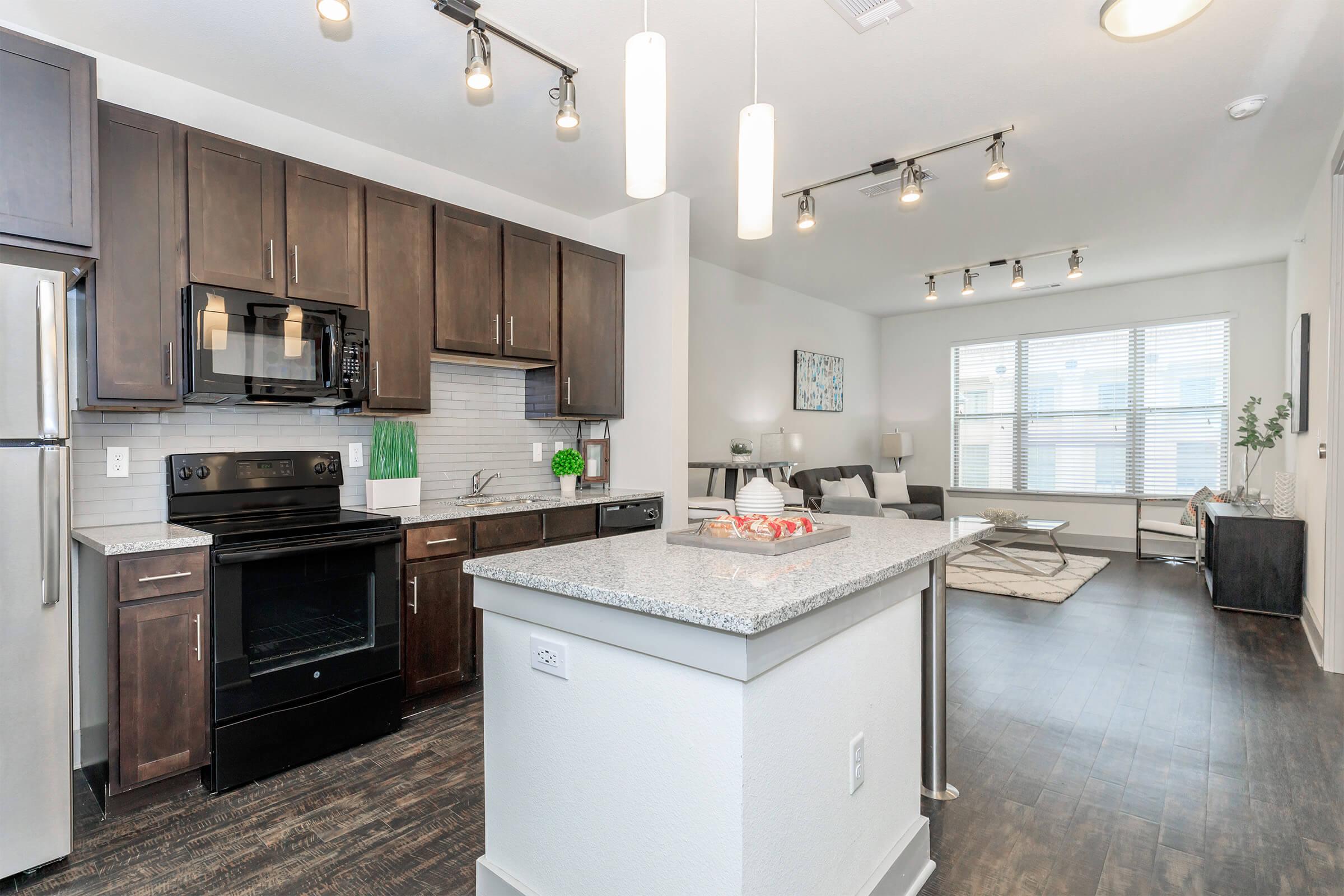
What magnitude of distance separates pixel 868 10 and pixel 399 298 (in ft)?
7.77

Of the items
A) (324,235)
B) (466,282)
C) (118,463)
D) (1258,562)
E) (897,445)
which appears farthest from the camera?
(897,445)

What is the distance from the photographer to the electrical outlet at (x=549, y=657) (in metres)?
1.53

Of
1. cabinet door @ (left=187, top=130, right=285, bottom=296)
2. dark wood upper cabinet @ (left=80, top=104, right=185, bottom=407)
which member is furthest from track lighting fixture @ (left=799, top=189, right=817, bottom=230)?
dark wood upper cabinet @ (left=80, top=104, right=185, bottom=407)

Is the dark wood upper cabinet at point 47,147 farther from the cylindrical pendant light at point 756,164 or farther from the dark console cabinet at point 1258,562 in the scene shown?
the dark console cabinet at point 1258,562

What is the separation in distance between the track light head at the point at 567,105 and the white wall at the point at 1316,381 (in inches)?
143

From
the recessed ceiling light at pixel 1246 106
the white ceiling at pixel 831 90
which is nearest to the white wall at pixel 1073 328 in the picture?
the white ceiling at pixel 831 90

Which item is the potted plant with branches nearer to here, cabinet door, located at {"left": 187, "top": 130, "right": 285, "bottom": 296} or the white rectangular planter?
the white rectangular planter

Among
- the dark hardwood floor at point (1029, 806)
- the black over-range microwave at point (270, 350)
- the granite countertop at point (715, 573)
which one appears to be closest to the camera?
the granite countertop at point (715, 573)

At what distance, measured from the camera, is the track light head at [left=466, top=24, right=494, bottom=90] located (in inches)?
91.4

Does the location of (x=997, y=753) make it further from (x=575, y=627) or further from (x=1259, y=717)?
(x=575, y=627)

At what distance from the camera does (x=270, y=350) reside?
2.73 meters

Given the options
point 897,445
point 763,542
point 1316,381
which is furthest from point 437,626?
point 897,445

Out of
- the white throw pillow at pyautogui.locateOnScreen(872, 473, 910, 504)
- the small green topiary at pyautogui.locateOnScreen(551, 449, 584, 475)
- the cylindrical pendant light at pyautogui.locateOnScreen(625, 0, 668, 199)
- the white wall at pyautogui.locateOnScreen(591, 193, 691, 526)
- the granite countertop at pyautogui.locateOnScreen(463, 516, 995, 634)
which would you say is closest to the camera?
the granite countertop at pyautogui.locateOnScreen(463, 516, 995, 634)

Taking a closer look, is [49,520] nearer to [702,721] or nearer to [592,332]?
[702,721]
